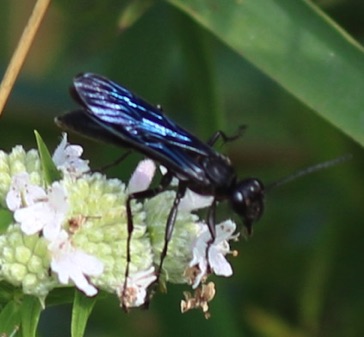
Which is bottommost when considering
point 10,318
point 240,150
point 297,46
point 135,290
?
point 240,150

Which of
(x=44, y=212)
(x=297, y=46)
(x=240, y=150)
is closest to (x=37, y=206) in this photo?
(x=44, y=212)

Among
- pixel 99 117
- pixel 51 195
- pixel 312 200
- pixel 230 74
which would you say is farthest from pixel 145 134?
pixel 230 74

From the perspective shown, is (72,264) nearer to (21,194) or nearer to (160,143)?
(21,194)

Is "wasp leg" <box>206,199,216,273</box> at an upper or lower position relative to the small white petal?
upper

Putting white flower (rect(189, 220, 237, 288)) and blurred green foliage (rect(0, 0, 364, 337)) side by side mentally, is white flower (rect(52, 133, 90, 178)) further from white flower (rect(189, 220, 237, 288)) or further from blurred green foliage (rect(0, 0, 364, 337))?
blurred green foliage (rect(0, 0, 364, 337))

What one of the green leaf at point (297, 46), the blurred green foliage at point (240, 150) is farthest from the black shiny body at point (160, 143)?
the blurred green foliage at point (240, 150)

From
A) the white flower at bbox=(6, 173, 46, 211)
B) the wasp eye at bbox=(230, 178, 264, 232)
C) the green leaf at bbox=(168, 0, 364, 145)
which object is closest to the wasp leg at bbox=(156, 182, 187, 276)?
the wasp eye at bbox=(230, 178, 264, 232)
